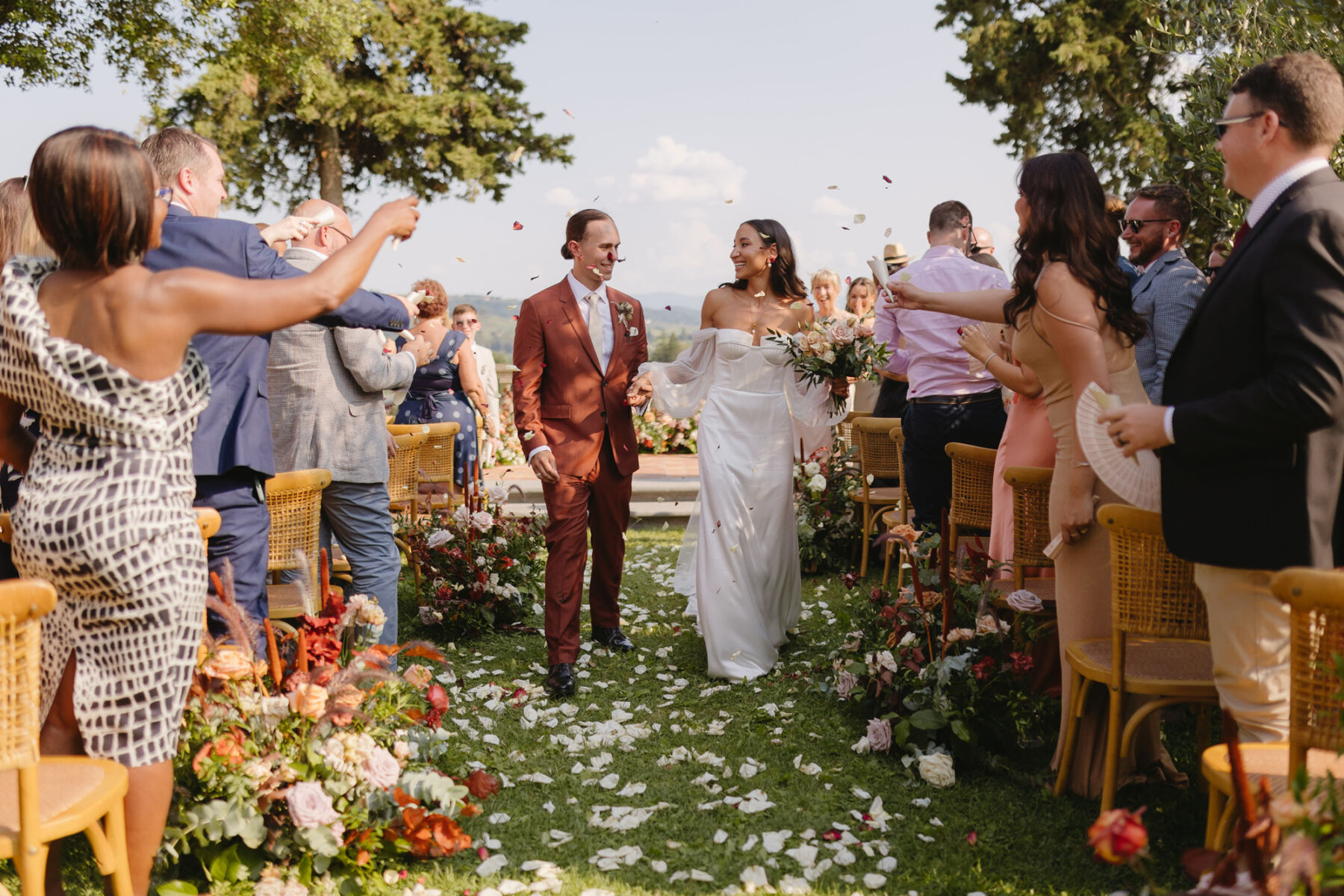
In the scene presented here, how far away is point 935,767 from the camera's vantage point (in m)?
3.59


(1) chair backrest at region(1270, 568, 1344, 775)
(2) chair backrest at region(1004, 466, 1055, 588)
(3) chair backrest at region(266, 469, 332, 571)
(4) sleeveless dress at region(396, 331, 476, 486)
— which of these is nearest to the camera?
(1) chair backrest at region(1270, 568, 1344, 775)

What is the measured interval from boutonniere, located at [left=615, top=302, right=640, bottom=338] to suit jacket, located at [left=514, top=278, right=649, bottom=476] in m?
0.23

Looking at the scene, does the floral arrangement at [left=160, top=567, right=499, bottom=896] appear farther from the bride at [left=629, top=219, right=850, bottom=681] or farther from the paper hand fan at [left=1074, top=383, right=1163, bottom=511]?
the bride at [left=629, top=219, right=850, bottom=681]

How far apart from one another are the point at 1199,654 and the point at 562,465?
288 centimetres

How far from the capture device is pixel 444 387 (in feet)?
25.1

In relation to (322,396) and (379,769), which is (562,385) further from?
(379,769)

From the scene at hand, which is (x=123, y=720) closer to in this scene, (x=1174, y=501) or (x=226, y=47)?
(x=1174, y=501)

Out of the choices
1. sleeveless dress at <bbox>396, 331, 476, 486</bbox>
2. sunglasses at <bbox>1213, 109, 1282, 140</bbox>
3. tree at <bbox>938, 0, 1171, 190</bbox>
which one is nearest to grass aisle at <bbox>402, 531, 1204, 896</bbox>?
sunglasses at <bbox>1213, 109, 1282, 140</bbox>

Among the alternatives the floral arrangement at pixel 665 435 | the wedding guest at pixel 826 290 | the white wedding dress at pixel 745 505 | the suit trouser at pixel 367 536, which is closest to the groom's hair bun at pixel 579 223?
the white wedding dress at pixel 745 505

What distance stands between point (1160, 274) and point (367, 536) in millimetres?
3694

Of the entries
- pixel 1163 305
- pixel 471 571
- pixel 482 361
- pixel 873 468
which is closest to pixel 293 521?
pixel 471 571

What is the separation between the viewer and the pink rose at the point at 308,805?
269cm

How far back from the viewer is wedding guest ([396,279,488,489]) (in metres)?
7.54

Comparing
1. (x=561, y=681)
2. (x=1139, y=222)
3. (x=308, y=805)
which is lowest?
(x=561, y=681)
